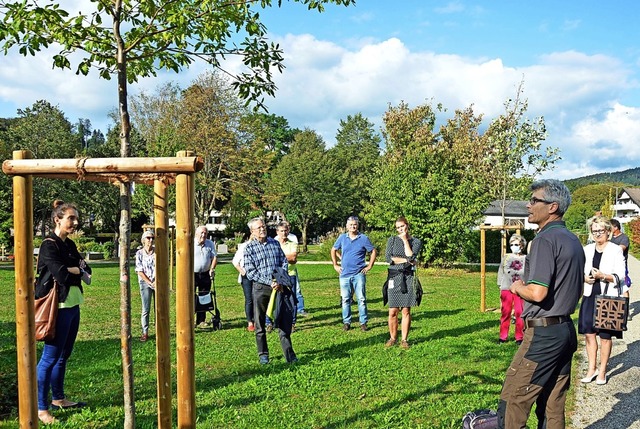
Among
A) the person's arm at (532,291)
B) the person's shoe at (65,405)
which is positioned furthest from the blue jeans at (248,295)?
the person's arm at (532,291)

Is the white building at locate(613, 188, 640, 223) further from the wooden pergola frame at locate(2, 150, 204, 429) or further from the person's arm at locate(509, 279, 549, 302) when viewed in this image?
the wooden pergola frame at locate(2, 150, 204, 429)

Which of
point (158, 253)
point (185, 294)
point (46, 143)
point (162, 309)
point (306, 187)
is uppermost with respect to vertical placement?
point (46, 143)

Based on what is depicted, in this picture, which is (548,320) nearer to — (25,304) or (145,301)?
(25,304)

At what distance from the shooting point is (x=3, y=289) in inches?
653

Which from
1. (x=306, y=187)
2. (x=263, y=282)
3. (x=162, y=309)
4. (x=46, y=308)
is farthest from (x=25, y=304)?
(x=306, y=187)

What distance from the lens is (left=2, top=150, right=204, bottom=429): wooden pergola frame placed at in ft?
11.2

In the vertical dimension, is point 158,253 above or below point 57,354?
above

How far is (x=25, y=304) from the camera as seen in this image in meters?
3.89

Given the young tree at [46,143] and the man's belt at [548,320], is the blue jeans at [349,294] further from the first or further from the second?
the young tree at [46,143]

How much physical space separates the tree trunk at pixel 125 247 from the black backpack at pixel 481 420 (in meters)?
2.67

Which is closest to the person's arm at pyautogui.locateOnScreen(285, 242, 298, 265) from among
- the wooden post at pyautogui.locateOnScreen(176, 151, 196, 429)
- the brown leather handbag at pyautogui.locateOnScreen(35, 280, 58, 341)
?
the brown leather handbag at pyautogui.locateOnScreen(35, 280, 58, 341)

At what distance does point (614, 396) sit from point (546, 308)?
3.13 metres

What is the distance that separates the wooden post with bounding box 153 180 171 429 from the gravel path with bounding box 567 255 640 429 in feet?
12.5

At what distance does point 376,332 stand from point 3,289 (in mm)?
12114
